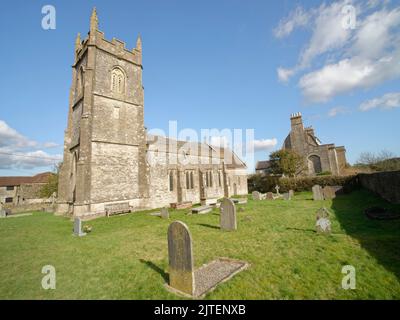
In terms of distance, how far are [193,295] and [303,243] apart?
177 inches

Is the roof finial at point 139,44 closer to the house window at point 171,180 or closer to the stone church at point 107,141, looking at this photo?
the stone church at point 107,141

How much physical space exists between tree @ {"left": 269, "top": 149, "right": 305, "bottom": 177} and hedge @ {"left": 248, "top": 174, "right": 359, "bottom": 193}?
1.56 m

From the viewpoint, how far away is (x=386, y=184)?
12.9 m

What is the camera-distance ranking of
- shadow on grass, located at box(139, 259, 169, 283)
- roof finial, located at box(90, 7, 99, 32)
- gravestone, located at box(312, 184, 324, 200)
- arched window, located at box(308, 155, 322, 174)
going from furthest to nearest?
arched window, located at box(308, 155, 322, 174), gravestone, located at box(312, 184, 324, 200), roof finial, located at box(90, 7, 99, 32), shadow on grass, located at box(139, 259, 169, 283)

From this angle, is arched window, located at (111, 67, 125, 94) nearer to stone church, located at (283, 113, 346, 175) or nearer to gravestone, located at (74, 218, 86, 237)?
gravestone, located at (74, 218, 86, 237)

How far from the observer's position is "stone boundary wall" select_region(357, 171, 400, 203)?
1141cm

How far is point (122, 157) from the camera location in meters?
18.1

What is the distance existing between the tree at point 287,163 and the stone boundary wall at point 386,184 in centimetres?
1190

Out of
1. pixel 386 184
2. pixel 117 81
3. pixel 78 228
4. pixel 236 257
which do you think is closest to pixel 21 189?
pixel 117 81

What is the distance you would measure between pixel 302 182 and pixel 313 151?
24.1 feet

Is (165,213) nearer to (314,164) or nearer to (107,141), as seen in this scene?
(107,141)

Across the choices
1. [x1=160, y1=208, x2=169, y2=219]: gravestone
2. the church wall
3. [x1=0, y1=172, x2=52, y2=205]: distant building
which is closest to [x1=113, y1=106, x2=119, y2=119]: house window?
the church wall
